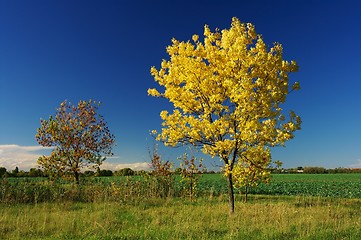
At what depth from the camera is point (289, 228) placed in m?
11.6

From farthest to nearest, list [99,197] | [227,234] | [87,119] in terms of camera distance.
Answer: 1. [87,119]
2. [99,197]
3. [227,234]

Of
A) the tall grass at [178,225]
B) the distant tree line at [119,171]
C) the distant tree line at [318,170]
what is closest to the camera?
the tall grass at [178,225]

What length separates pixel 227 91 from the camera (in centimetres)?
1415

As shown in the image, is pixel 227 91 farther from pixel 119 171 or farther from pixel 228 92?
pixel 119 171

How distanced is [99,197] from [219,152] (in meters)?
8.86

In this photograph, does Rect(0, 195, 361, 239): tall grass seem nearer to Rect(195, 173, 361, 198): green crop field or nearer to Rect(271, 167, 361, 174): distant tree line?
Rect(195, 173, 361, 198): green crop field

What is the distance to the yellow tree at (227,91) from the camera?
1332 centimetres

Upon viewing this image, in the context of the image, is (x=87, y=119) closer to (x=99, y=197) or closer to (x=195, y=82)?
(x=99, y=197)

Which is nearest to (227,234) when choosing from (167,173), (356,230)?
(356,230)

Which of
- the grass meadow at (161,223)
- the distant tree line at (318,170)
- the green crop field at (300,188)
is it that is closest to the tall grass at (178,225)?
the grass meadow at (161,223)

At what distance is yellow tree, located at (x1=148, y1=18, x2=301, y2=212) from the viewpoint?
43.7ft

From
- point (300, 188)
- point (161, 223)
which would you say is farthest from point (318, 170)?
point (161, 223)

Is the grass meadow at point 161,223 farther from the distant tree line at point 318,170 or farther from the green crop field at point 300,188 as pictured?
the distant tree line at point 318,170

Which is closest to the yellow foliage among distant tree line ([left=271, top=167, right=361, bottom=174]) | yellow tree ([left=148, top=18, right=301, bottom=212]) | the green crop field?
yellow tree ([left=148, top=18, right=301, bottom=212])
